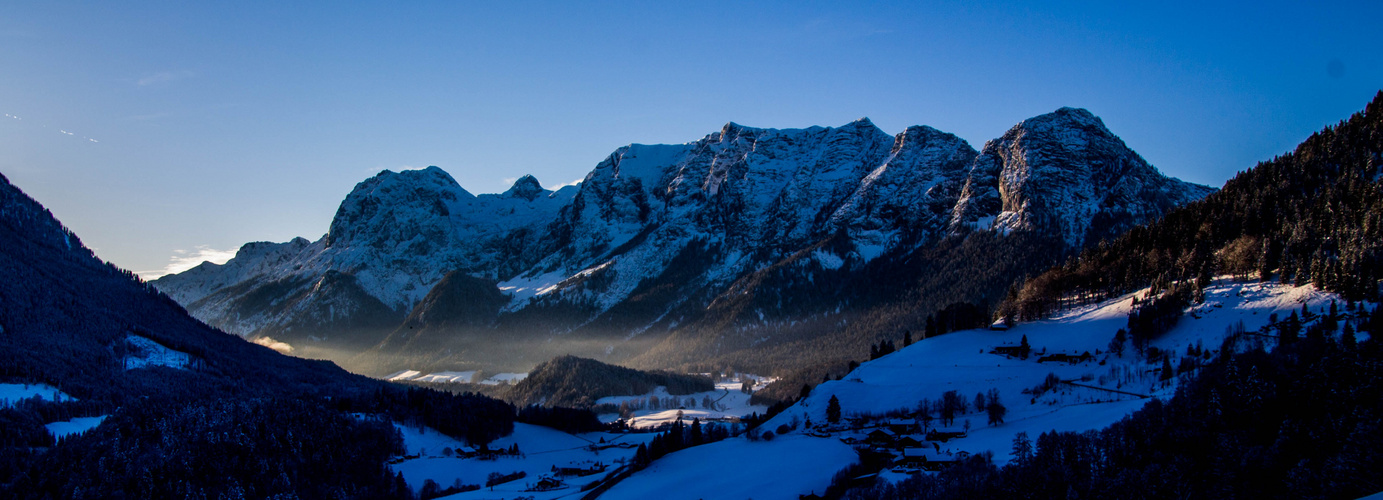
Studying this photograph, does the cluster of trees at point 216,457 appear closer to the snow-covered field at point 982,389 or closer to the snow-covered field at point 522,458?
the snow-covered field at point 522,458

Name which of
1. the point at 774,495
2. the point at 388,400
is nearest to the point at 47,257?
the point at 388,400

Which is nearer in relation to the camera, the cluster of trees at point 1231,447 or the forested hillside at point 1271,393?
the cluster of trees at point 1231,447

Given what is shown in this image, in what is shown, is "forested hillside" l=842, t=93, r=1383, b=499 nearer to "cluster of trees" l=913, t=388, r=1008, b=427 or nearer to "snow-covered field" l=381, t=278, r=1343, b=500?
"snow-covered field" l=381, t=278, r=1343, b=500

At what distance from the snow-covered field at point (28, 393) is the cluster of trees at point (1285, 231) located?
548 feet

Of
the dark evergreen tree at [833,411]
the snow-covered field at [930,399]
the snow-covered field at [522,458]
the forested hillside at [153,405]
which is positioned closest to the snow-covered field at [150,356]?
the forested hillside at [153,405]

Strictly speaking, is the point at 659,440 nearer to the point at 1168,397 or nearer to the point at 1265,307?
the point at 1168,397

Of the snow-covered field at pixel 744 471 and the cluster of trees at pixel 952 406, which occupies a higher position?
the cluster of trees at pixel 952 406

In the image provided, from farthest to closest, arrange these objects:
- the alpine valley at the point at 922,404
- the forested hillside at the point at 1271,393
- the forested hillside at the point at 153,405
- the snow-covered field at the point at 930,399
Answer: the snow-covered field at the point at 930,399 → the forested hillside at the point at 153,405 → the alpine valley at the point at 922,404 → the forested hillside at the point at 1271,393

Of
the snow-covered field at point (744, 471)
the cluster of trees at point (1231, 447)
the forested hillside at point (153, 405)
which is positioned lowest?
the snow-covered field at point (744, 471)

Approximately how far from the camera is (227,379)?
163500 mm

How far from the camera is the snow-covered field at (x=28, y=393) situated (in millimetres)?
122025

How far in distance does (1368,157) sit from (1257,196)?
1865cm

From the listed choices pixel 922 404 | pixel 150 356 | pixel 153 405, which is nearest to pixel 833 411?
pixel 922 404

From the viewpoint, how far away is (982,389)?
147750 millimetres
